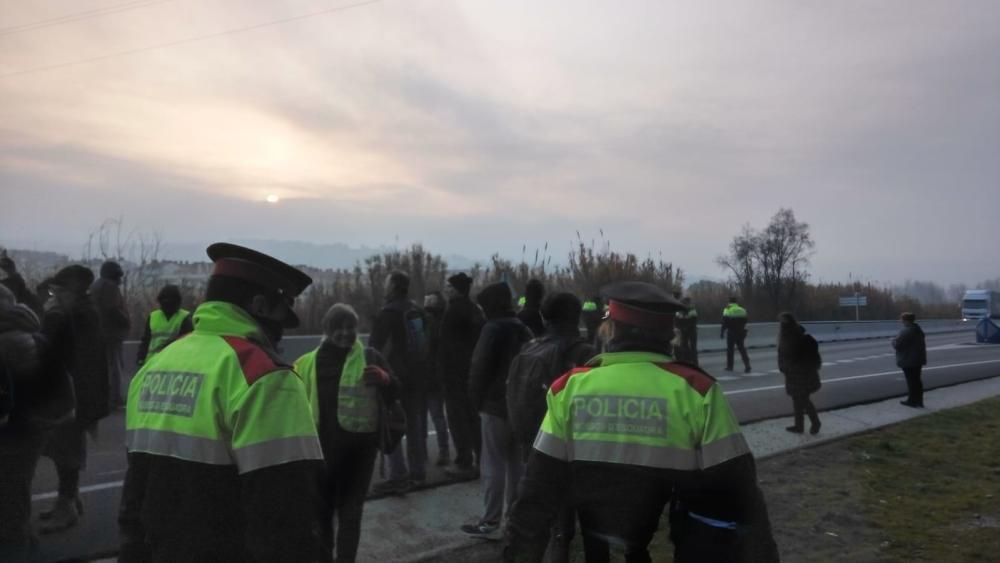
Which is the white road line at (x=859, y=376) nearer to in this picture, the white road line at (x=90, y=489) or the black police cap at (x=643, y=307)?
the white road line at (x=90, y=489)

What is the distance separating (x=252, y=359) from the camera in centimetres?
239

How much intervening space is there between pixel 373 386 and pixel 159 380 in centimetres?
258

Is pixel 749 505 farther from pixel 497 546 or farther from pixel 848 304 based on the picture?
pixel 848 304

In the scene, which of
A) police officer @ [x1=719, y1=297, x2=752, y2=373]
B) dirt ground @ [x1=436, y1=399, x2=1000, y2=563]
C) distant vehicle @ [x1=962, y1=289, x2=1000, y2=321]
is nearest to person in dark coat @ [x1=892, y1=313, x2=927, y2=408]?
Answer: dirt ground @ [x1=436, y1=399, x2=1000, y2=563]

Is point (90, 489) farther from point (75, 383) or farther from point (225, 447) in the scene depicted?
point (225, 447)

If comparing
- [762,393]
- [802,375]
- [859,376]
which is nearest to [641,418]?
[802,375]

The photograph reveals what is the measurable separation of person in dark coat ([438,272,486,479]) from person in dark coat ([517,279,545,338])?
0.71 metres

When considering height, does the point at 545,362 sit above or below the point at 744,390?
above

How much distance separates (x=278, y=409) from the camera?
7.61 ft

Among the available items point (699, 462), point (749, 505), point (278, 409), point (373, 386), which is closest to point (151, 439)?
point (278, 409)

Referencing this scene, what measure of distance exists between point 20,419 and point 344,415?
1959mm

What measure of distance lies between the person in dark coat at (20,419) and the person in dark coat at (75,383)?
2.48 ft

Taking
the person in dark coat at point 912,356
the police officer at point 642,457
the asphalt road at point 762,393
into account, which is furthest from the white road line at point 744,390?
the person in dark coat at point 912,356

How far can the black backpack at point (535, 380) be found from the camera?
500cm
